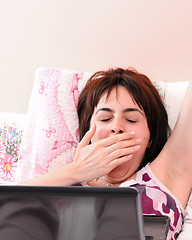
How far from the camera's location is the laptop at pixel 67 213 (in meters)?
0.39

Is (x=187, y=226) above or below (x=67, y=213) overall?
below

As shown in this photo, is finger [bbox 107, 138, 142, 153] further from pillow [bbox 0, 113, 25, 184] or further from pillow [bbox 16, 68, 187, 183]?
pillow [bbox 0, 113, 25, 184]

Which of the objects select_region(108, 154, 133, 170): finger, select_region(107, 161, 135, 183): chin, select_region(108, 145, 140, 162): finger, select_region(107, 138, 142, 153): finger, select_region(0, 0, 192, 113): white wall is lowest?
select_region(107, 161, 135, 183): chin

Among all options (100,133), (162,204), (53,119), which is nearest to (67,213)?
(162,204)

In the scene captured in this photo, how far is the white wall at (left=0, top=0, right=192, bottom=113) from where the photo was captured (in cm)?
144

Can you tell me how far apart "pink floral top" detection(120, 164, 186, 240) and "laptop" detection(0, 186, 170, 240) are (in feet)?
2.03

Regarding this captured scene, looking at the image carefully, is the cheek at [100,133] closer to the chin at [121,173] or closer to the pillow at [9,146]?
the chin at [121,173]

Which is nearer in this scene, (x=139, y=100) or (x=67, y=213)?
(x=67, y=213)

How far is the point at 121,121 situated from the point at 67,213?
771 millimetres

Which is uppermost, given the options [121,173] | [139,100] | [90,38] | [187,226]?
[90,38]

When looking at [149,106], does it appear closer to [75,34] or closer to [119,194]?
[75,34]

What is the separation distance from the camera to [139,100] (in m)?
1.22

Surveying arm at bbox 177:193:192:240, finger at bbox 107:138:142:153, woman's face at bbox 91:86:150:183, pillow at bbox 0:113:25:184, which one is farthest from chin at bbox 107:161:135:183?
pillow at bbox 0:113:25:184

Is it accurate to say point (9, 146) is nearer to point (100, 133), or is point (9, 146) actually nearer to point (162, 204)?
point (100, 133)
